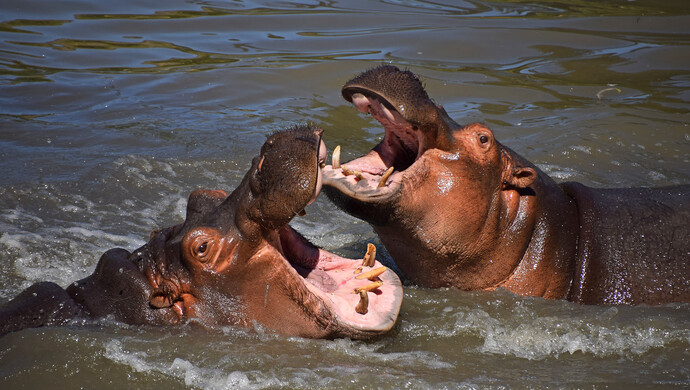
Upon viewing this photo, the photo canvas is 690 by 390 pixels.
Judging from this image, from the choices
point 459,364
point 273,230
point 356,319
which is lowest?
point 459,364

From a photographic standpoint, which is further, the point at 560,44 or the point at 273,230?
the point at 560,44

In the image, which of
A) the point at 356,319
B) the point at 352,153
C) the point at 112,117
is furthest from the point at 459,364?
the point at 112,117

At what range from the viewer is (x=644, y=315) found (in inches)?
189

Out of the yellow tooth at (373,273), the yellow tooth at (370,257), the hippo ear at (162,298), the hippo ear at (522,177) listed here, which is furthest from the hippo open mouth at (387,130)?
the hippo ear at (162,298)

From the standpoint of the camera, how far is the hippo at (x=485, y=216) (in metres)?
4.67

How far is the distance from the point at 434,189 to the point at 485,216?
15.9 inches

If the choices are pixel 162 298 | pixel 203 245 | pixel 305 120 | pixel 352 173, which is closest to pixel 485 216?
pixel 352 173

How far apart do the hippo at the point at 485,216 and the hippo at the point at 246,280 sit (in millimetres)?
510

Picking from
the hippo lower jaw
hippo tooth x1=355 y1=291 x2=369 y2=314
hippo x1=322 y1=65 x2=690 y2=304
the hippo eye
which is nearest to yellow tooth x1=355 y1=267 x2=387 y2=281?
the hippo lower jaw

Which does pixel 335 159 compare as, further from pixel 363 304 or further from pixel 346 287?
pixel 363 304

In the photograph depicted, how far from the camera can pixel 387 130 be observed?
5020 mm

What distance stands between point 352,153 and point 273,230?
432 centimetres

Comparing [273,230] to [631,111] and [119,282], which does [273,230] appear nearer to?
[119,282]

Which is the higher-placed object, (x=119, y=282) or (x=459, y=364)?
(x=119, y=282)
